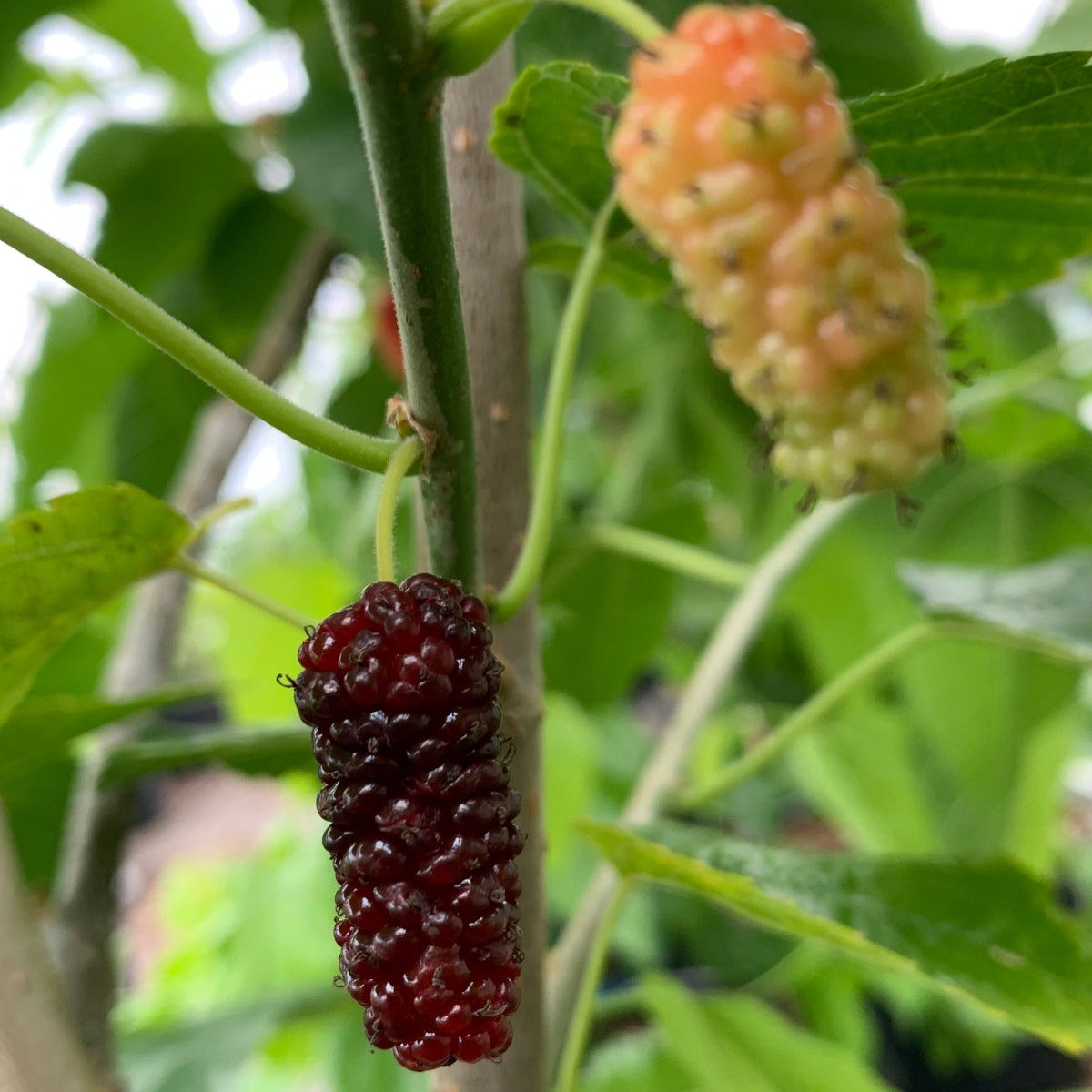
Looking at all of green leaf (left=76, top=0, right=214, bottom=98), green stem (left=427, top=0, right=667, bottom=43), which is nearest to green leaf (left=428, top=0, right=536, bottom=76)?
green stem (left=427, top=0, right=667, bottom=43)

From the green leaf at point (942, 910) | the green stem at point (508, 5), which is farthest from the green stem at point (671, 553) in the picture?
the green stem at point (508, 5)

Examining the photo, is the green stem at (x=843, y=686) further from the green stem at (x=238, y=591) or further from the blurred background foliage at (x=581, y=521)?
the green stem at (x=238, y=591)

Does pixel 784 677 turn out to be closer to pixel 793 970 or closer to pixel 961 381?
pixel 793 970

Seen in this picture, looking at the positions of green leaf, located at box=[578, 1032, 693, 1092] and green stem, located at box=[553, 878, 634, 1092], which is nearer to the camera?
green stem, located at box=[553, 878, 634, 1092]

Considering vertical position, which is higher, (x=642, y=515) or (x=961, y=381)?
(x=961, y=381)

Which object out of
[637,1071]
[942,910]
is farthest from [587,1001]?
[637,1071]

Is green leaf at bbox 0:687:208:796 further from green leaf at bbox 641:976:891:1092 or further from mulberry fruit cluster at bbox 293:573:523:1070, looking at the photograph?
green leaf at bbox 641:976:891:1092

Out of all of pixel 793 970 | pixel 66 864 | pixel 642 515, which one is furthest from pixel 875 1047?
pixel 66 864
